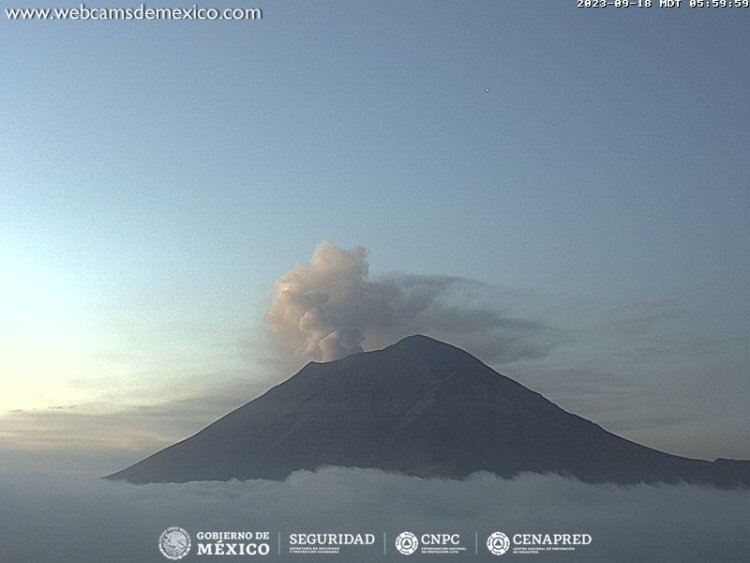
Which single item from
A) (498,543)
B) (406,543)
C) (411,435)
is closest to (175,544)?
(406,543)

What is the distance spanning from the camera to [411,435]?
5.07m

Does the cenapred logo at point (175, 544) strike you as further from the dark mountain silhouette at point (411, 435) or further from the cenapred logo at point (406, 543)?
the cenapred logo at point (406, 543)

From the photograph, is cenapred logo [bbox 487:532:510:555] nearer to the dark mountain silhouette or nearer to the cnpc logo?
the cnpc logo

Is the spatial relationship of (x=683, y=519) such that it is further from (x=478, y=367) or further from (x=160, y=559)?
(x=160, y=559)

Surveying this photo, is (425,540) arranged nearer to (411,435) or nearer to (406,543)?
(406,543)

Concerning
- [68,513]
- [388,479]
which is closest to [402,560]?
[388,479]

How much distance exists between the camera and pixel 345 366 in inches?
198

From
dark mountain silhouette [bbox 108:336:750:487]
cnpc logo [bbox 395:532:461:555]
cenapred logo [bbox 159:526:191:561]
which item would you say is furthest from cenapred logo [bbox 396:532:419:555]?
cenapred logo [bbox 159:526:191:561]

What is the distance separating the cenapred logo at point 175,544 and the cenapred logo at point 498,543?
5.06 feet

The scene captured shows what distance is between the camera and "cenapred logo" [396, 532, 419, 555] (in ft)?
16.4

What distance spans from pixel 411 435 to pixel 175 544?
1332mm

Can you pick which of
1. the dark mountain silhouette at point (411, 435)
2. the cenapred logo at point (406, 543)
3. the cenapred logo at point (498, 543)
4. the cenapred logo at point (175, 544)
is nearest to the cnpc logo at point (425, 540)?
the cenapred logo at point (406, 543)

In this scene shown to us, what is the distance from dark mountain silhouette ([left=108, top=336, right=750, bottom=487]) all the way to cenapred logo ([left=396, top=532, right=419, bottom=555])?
315mm

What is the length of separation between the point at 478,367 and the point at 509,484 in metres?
0.63
